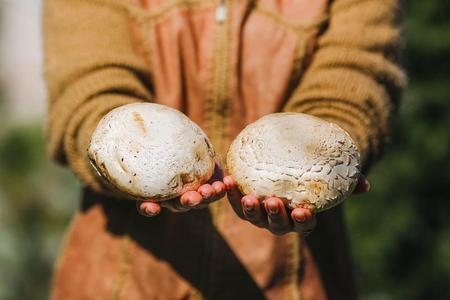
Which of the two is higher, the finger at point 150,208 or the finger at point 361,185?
the finger at point 150,208

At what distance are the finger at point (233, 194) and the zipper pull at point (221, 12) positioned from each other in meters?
0.39

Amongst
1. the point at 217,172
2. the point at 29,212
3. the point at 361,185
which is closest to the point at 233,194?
the point at 217,172

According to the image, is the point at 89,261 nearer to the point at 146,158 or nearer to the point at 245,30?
the point at 146,158

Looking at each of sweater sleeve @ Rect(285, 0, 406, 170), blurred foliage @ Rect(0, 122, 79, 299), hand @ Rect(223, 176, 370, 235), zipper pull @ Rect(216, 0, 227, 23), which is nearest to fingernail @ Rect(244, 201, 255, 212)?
hand @ Rect(223, 176, 370, 235)

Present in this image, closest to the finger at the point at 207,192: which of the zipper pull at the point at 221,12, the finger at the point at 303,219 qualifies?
the finger at the point at 303,219

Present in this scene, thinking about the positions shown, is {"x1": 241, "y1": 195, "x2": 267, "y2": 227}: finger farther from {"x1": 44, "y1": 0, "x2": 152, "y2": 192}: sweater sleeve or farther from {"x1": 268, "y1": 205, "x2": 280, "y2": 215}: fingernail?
{"x1": 44, "y1": 0, "x2": 152, "y2": 192}: sweater sleeve

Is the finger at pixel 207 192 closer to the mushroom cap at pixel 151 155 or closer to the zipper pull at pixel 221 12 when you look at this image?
the mushroom cap at pixel 151 155

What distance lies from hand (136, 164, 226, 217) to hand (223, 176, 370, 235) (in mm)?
29

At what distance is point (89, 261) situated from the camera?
1677mm

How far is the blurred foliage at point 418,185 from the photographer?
3.06 metres

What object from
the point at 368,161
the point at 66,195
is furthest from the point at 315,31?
the point at 66,195

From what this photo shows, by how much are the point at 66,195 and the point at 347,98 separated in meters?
2.91

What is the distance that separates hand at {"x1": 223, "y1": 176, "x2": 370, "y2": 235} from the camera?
1293 mm

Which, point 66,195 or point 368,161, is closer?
point 368,161
